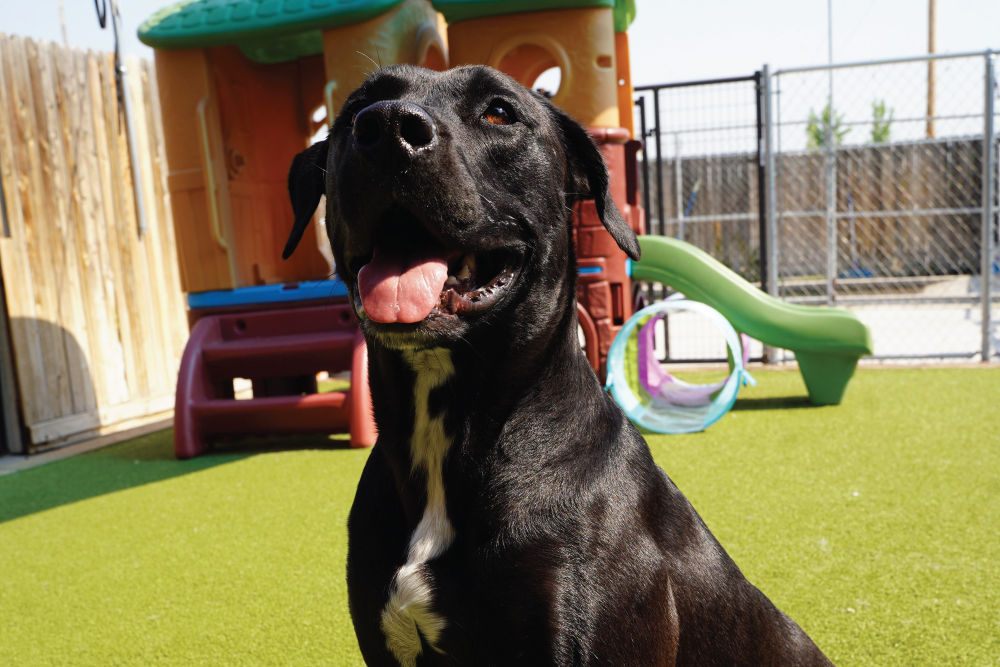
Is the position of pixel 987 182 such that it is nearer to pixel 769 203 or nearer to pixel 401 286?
pixel 769 203

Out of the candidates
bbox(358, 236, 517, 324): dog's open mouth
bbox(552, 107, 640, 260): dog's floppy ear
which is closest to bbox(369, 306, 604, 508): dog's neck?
bbox(358, 236, 517, 324): dog's open mouth

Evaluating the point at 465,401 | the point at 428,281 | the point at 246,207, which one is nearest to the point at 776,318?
the point at 246,207

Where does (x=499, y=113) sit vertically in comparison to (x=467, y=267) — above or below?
above

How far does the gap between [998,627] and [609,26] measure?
4.35 meters

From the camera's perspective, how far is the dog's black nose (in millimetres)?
1461

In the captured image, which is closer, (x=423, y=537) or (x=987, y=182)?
(x=423, y=537)

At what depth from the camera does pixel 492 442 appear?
1.62 meters

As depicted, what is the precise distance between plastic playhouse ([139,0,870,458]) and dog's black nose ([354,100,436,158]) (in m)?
3.73

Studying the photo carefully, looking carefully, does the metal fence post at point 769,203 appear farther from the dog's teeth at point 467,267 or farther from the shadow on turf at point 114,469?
the dog's teeth at point 467,267

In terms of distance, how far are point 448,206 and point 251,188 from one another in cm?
498

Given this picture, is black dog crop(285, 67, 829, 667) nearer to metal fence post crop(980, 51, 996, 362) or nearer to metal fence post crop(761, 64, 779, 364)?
metal fence post crop(761, 64, 779, 364)

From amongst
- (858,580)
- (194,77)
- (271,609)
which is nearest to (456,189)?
(271,609)

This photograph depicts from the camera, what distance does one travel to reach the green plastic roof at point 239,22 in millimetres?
5156

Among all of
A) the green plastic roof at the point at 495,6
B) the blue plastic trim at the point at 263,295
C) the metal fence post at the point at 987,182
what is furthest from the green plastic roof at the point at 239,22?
the metal fence post at the point at 987,182
